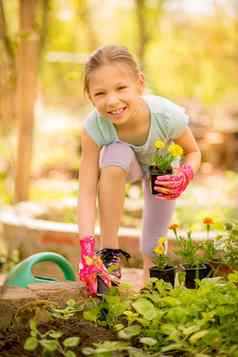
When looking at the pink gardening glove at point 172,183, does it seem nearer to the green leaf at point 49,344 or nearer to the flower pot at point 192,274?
the flower pot at point 192,274

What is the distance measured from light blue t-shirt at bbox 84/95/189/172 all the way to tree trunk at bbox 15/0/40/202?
7.15 ft

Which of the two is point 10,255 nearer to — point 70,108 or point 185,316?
point 185,316

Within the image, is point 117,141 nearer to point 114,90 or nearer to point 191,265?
point 114,90

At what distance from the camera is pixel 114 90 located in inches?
116

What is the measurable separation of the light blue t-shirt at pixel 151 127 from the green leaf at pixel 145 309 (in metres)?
1.08

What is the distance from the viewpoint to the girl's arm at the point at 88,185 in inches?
115

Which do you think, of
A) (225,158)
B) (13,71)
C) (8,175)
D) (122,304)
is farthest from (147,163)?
(225,158)

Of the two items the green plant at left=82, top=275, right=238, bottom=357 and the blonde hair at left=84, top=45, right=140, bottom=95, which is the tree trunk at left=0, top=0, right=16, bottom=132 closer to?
the blonde hair at left=84, top=45, right=140, bottom=95

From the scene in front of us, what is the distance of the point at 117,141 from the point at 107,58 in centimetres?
34

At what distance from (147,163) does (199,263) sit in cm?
56

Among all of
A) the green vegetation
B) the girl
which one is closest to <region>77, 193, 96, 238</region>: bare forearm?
the girl

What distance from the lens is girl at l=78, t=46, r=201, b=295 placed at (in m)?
2.92

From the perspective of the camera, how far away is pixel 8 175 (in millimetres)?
6191

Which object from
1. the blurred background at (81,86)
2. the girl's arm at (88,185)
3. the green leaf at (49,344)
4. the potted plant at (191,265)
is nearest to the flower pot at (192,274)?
the potted plant at (191,265)
